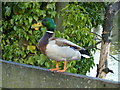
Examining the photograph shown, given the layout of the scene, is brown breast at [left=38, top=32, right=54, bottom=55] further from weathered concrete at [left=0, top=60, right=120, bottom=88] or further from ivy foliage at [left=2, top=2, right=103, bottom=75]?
ivy foliage at [left=2, top=2, right=103, bottom=75]

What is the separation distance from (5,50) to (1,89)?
101 centimetres

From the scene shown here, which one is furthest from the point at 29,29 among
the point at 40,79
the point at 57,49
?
the point at 57,49

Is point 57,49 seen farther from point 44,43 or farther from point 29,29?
point 29,29

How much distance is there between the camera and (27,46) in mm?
2854

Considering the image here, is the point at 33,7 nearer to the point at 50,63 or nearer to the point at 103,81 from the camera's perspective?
the point at 50,63

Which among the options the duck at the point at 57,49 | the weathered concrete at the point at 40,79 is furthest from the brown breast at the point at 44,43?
the weathered concrete at the point at 40,79

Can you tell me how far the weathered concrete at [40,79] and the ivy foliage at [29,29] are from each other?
83 cm

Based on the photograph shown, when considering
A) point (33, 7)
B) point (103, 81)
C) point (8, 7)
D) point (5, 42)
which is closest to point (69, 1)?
point (33, 7)

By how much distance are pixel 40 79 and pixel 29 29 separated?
117cm

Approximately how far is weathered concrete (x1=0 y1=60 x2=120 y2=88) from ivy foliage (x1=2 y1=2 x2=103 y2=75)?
2.73 ft

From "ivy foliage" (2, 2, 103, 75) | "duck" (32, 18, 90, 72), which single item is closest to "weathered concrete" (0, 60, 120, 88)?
"duck" (32, 18, 90, 72)

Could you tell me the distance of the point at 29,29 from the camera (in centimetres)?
286

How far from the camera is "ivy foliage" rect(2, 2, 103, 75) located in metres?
2.77

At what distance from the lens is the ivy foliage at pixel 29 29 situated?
2.77 m
